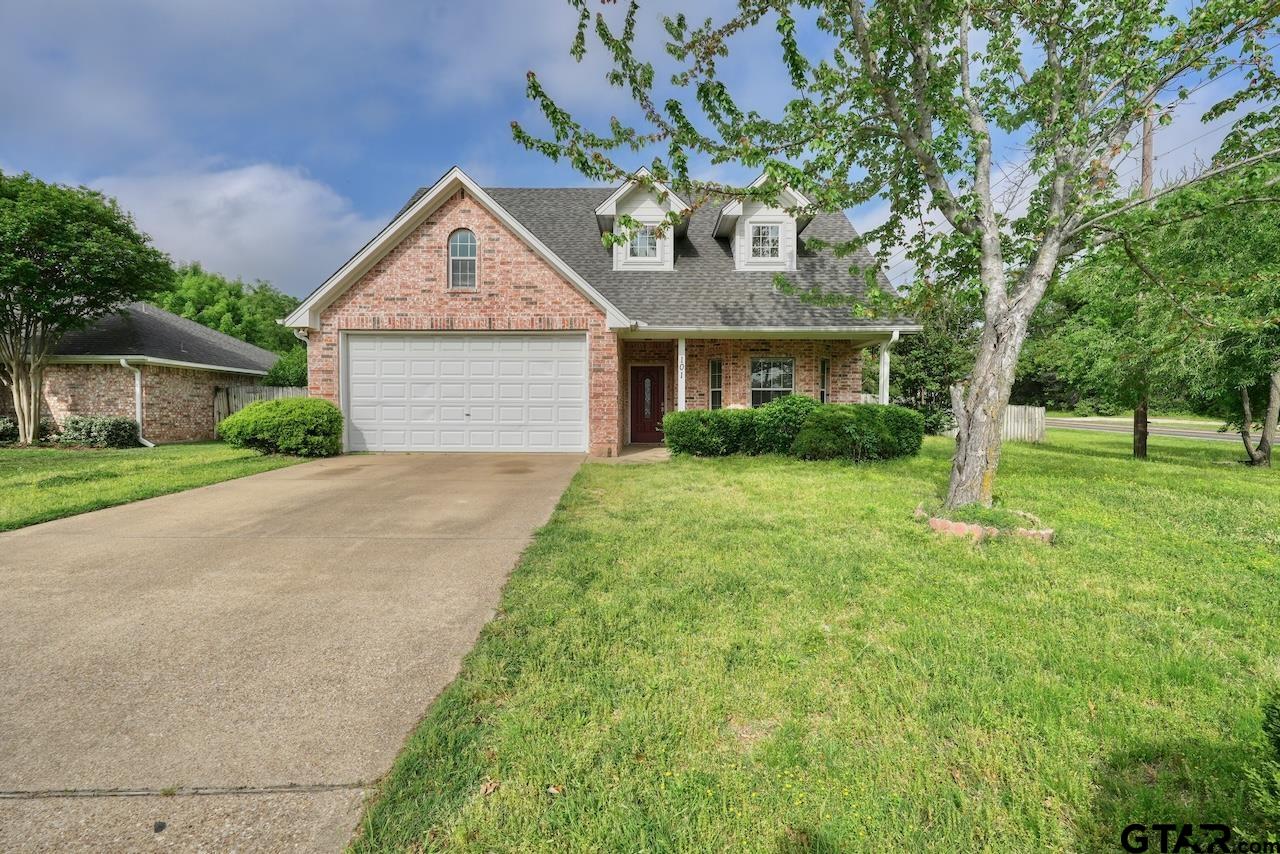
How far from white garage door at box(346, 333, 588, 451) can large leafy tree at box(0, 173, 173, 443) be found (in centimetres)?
841

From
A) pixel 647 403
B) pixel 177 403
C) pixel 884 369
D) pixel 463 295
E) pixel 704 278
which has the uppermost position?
pixel 704 278

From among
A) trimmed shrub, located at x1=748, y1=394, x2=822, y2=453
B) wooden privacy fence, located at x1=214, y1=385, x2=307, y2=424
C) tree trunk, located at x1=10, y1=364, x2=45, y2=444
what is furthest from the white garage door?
tree trunk, located at x1=10, y1=364, x2=45, y2=444

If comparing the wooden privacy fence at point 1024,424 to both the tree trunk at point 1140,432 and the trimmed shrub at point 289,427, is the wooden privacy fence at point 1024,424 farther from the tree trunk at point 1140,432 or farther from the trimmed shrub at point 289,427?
the trimmed shrub at point 289,427

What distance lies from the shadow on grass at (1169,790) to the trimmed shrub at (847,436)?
337 inches

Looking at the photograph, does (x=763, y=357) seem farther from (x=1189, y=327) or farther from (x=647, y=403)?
(x=1189, y=327)

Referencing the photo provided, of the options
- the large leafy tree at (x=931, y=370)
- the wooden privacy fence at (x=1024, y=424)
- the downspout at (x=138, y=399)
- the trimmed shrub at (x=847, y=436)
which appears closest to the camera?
the trimmed shrub at (x=847, y=436)

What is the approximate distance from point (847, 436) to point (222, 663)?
10.1 metres

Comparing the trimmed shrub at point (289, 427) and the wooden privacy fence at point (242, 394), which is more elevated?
the wooden privacy fence at point (242, 394)

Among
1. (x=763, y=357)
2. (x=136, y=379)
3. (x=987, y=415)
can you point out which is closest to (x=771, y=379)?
(x=763, y=357)

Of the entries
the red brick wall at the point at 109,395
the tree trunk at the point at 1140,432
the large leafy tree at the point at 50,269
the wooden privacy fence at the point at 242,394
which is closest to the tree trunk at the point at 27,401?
the large leafy tree at the point at 50,269

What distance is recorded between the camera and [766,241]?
1421 centimetres

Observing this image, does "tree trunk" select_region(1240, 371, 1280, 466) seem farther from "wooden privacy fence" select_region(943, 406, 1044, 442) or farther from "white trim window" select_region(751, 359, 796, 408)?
"white trim window" select_region(751, 359, 796, 408)

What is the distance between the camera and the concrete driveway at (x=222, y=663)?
6.43ft

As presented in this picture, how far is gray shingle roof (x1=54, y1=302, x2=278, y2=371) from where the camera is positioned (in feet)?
51.4
